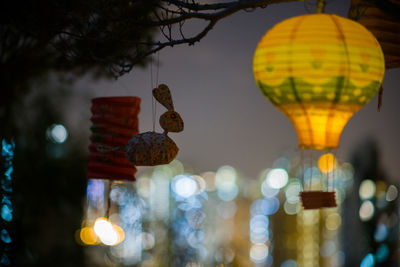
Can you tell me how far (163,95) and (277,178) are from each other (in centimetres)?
4146

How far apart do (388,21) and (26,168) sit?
8.00 m

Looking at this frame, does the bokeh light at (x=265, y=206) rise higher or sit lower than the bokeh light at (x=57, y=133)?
lower

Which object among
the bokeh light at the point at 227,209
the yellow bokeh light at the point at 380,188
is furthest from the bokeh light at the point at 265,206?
the yellow bokeh light at the point at 380,188

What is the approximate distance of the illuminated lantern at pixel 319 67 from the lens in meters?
3.60

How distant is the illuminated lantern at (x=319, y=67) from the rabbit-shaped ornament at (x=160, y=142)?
655 mm

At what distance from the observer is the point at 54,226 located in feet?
37.5

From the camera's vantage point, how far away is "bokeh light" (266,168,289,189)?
43.4 metres

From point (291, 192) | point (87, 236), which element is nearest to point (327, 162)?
point (87, 236)

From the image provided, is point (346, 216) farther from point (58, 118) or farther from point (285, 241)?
point (285, 241)

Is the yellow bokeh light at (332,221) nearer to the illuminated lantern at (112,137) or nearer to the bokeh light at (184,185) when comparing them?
the bokeh light at (184,185)

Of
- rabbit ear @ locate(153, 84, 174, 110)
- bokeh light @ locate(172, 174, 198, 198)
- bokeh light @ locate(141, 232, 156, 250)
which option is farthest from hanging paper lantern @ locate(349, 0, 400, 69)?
bokeh light @ locate(172, 174, 198, 198)

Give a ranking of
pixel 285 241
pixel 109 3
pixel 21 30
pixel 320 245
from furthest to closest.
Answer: pixel 285 241
pixel 320 245
pixel 21 30
pixel 109 3

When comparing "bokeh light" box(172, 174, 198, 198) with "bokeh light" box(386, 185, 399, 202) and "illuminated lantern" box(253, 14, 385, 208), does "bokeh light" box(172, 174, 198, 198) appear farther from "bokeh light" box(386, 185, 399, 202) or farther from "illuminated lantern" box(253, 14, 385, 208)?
"illuminated lantern" box(253, 14, 385, 208)

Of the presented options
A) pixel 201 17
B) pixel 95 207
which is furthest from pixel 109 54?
pixel 95 207
